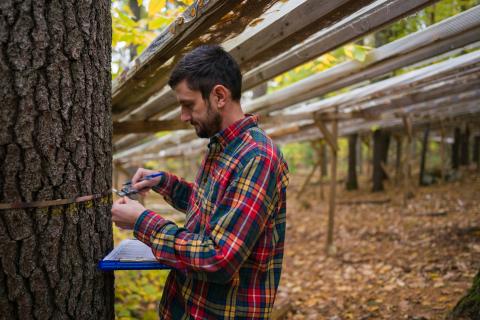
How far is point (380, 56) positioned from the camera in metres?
3.42

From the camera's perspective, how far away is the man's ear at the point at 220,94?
163 centimetres

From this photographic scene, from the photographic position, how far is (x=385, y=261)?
621 cm

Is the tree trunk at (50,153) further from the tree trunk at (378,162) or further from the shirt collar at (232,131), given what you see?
the tree trunk at (378,162)

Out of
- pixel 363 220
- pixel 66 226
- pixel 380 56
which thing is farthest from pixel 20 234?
pixel 363 220

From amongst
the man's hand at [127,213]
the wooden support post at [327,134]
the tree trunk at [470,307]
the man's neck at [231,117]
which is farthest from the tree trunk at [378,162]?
the man's hand at [127,213]

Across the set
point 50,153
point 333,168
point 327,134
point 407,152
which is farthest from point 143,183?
point 407,152

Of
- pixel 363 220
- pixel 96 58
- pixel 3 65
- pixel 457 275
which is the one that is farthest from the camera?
pixel 363 220

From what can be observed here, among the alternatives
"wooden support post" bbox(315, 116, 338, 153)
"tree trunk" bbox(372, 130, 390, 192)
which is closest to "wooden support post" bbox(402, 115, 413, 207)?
"tree trunk" bbox(372, 130, 390, 192)

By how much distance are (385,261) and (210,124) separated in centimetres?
559

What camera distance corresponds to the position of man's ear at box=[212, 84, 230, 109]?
1627 mm

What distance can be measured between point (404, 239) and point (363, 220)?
97.8 inches

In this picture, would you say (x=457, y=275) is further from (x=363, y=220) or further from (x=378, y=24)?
(x=363, y=220)

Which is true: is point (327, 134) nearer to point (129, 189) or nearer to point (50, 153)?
point (129, 189)

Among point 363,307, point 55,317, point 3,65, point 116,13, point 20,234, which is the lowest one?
point 363,307
